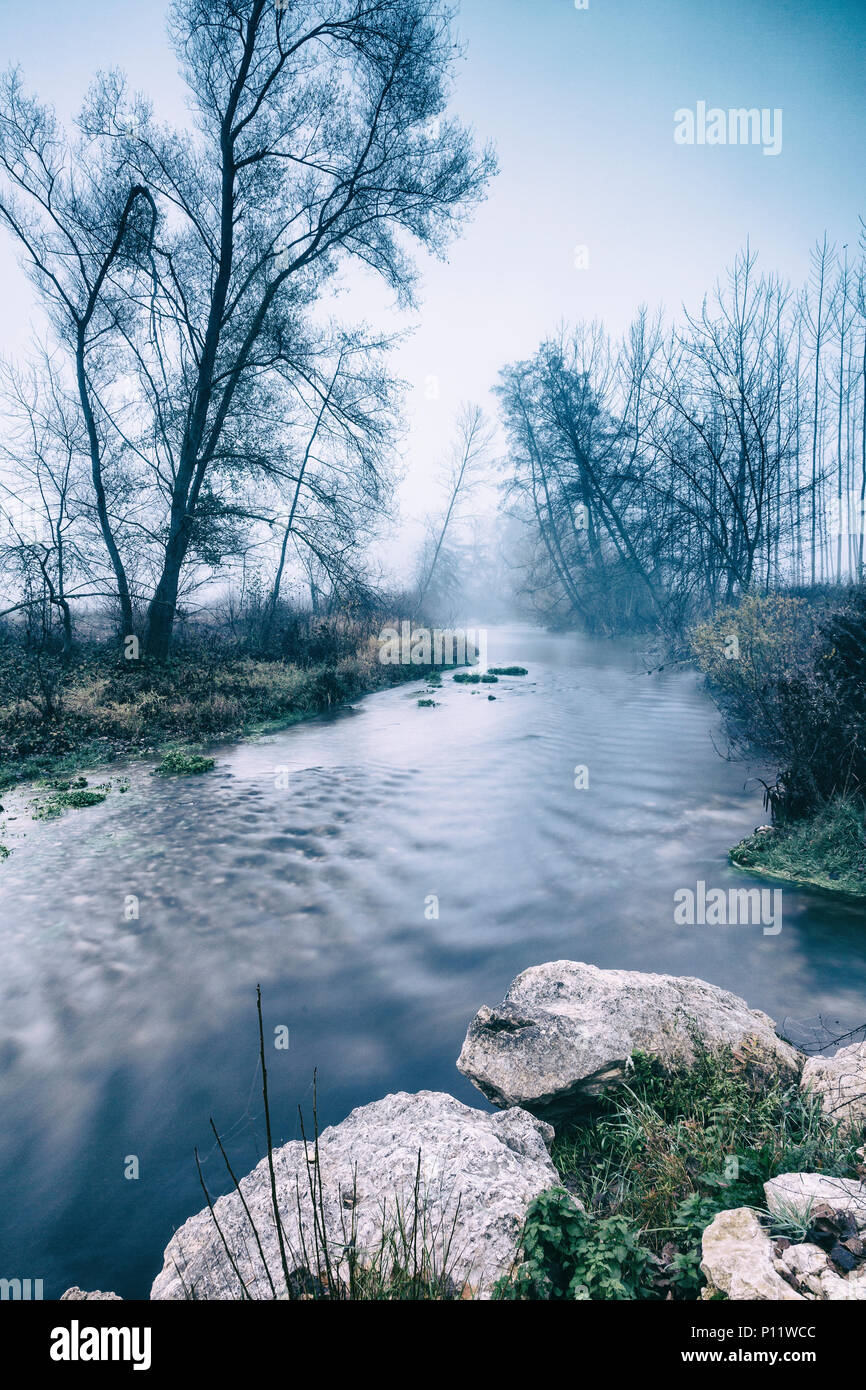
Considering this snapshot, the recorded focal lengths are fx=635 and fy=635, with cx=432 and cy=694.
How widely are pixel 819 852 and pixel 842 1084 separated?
13.6 ft

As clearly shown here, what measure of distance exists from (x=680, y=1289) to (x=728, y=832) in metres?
6.51

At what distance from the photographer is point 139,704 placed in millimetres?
12797

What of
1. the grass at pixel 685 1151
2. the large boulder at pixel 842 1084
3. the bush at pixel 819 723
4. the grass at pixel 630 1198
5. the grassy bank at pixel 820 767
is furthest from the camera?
the bush at pixel 819 723

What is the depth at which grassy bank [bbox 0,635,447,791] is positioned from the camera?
35.2 feet

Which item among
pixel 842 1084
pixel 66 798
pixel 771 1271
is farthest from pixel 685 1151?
pixel 66 798

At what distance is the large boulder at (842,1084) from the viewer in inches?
109

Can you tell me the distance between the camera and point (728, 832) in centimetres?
787

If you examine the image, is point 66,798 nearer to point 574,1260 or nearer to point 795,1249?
point 574,1260

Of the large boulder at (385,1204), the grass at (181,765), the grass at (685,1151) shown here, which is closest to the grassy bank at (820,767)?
the grass at (685,1151)

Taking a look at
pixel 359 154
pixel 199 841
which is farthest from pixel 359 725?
pixel 359 154

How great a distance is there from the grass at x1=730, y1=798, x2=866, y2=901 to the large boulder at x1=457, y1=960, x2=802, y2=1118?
10.1 ft

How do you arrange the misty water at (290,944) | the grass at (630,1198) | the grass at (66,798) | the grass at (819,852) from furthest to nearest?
1. the grass at (66,798)
2. the grass at (819,852)
3. the misty water at (290,944)
4. the grass at (630,1198)

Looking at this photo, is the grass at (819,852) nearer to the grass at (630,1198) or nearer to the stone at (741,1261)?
the grass at (630,1198)

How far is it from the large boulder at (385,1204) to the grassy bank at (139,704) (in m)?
8.56
